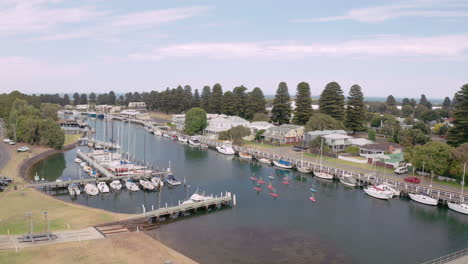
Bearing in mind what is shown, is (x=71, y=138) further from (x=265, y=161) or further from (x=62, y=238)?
(x=62, y=238)

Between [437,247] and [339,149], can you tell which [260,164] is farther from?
[437,247]

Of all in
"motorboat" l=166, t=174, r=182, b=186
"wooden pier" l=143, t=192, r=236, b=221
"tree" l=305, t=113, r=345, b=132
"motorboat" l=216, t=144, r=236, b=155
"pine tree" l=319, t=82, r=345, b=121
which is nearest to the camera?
"wooden pier" l=143, t=192, r=236, b=221

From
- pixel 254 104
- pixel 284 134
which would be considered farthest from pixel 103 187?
pixel 254 104

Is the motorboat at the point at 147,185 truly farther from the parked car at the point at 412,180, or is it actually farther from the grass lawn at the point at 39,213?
the parked car at the point at 412,180

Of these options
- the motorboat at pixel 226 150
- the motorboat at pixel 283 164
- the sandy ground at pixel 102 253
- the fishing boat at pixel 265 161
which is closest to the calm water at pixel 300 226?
the sandy ground at pixel 102 253

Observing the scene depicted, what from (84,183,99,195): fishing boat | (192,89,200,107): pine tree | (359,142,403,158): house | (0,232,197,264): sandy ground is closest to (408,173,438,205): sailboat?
(359,142,403,158): house

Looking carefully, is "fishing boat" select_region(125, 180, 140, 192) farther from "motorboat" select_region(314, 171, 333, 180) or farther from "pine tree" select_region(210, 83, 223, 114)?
"pine tree" select_region(210, 83, 223, 114)

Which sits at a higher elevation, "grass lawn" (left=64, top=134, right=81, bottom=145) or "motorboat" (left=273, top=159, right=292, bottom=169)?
"grass lawn" (left=64, top=134, right=81, bottom=145)
